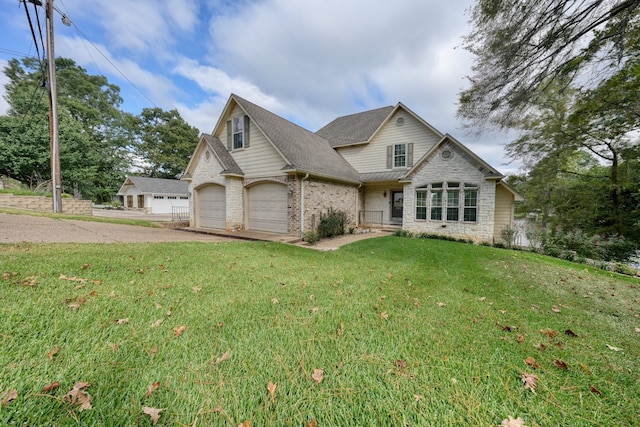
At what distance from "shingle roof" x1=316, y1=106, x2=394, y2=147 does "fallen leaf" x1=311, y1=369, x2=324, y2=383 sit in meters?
15.0

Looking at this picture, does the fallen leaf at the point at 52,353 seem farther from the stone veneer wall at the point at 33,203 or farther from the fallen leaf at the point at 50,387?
the stone veneer wall at the point at 33,203

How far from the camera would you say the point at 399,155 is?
1467cm

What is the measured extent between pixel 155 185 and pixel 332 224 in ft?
103

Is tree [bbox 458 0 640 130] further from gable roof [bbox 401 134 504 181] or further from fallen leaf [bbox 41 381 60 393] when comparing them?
fallen leaf [bbox 41 381 60 393]

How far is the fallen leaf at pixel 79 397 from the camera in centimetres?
160

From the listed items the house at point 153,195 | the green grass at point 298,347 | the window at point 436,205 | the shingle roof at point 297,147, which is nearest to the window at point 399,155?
the shingle roof at point 297,147

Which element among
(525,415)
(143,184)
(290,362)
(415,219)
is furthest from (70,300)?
(143,184)

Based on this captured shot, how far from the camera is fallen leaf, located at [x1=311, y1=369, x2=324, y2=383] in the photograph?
6.57 feet

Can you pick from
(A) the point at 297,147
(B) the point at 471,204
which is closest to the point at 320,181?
(A) the point at 297,147

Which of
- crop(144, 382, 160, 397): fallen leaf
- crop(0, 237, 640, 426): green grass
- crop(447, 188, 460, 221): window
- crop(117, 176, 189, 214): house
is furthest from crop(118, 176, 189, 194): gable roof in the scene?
crop(144, 382, 160, 397): fallen leaf

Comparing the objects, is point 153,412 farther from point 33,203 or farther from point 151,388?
point 33,203

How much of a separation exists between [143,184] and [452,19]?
1431 inches

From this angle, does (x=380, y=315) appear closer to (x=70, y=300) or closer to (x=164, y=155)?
(x=70, y=300)

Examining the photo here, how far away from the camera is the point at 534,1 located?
16.9 ft
